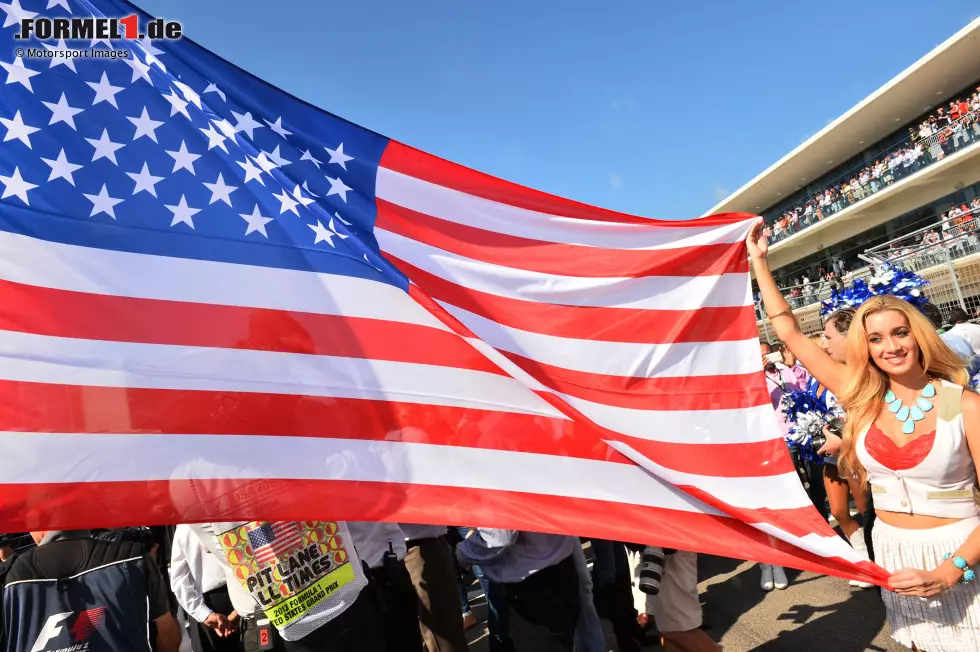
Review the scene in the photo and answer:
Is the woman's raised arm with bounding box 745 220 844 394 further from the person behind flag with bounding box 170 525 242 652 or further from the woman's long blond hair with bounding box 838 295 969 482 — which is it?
the person behind flag with bounding box 170 525 242 652

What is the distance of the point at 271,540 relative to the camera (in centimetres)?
242

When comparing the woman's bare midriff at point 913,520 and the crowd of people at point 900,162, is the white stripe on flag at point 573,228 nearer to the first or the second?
the woman's bare midriff at point 913,520

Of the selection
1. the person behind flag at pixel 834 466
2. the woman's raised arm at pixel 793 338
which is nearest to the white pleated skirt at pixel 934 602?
the woman's raised arm at pixel 793 338

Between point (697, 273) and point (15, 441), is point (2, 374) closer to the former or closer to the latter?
point (15, 441)

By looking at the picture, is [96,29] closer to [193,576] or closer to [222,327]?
[222,327]

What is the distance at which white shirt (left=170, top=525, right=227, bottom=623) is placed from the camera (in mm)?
3464

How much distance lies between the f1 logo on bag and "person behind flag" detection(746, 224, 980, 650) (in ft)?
10.4

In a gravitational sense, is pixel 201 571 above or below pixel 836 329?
below

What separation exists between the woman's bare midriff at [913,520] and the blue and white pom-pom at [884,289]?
87.0 inches

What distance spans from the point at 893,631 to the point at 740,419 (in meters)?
1.02

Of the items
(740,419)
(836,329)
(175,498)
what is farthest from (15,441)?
(836,329)

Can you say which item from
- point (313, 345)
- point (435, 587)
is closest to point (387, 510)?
point (313, 345)

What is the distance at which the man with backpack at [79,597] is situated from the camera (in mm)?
2527

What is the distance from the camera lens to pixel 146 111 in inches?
99.7
